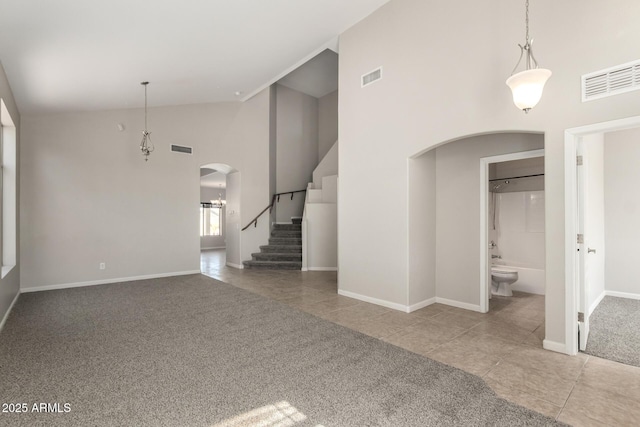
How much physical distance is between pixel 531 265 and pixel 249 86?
A: 6383 mm

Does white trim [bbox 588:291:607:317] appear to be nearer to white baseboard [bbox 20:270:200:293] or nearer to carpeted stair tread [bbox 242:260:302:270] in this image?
carpeted stair tread [bbox 242:260:302:270]

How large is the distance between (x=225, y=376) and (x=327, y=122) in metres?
8.49

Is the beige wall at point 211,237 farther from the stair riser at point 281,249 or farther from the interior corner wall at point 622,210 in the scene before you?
the interior corner wall at point 622,210

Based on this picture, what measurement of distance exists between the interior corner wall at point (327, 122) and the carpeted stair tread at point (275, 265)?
3.87m

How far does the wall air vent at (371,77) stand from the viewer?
183 inches

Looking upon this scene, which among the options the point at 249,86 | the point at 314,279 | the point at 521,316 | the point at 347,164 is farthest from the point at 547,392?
the point at 249,86

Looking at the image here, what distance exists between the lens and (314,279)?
6.48m

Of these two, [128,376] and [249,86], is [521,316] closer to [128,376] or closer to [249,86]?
[128,376]

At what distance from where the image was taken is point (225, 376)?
2537 millimetres

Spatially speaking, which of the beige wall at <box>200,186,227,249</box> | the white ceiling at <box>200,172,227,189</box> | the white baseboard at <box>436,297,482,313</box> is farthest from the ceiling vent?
the beige wall at <box>200,186,227,249</box>

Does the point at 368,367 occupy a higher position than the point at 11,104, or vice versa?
the point at 11,104

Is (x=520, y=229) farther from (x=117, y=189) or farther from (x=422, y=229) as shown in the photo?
(x=117, y=189)

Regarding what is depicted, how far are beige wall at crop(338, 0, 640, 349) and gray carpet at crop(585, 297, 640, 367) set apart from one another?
483mm

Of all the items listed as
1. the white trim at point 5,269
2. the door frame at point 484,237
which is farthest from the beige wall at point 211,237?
the door frame at point 484,237
